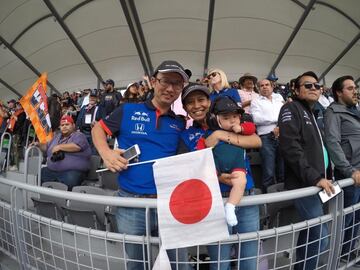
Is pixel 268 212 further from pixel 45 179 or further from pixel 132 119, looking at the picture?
pixel 45 179

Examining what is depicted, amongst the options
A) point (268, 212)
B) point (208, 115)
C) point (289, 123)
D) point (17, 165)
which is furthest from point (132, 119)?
point (17, 165)

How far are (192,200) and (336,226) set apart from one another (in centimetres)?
120

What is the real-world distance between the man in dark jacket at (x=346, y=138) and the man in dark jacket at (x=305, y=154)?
190 millimetres

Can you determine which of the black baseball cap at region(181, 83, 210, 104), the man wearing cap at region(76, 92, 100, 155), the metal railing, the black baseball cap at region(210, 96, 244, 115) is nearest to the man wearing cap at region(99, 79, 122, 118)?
the man wearing cap at region(76, 92, 100, 155)

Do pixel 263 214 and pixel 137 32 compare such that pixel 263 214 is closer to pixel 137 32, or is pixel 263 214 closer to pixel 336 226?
pixel 336 226

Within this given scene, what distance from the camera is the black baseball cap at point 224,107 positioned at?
1.93 meters

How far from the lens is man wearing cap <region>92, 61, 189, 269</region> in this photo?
187 centimetres

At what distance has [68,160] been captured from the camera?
14.1 ft

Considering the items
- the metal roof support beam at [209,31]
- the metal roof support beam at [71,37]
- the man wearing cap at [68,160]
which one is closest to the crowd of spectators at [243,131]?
the man wearing cap at [68,160]

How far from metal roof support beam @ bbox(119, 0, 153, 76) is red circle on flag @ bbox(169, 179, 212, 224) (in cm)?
1106

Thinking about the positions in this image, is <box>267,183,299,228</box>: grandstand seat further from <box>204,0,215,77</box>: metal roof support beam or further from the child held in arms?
<box>204,0,215,77</box>: metal roof support beam

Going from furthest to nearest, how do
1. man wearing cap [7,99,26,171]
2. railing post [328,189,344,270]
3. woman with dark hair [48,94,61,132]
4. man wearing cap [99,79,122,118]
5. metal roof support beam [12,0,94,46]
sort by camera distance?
metal roof support beam [12,0,94,46] < man wearing cap [7,99,26,171] < woman with dark hair [48,94,61,132] < man wearing cap [99,79,122,118] < railing post [328,189,344,270]

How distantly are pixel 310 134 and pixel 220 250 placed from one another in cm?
135

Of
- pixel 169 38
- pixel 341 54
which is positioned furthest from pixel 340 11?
pixel 169 38
